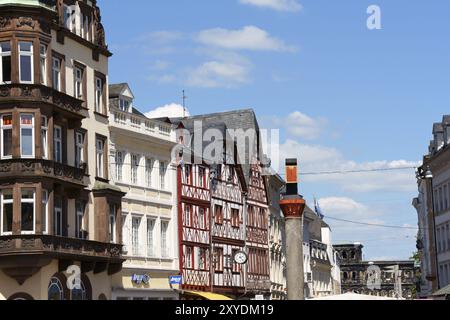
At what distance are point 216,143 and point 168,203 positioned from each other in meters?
15.7

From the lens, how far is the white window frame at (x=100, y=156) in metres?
49.1

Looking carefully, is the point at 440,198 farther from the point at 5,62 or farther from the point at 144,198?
the point at 5,62

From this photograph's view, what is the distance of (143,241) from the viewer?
2116 inches

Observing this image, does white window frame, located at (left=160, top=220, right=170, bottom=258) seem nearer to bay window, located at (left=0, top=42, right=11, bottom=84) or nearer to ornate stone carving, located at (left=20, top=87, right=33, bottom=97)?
ornate stone carving, located at (left=20, top=87, right=33, bottom=97)

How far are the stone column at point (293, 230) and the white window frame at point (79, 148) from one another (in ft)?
42.1

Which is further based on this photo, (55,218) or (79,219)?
(79,219)

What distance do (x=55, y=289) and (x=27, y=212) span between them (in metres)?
4.28

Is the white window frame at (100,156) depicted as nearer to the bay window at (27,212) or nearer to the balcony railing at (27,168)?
the balcony railing at (27,168)

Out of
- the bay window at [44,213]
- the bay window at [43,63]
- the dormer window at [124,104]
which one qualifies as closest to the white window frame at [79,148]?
the bay window at [43,63]

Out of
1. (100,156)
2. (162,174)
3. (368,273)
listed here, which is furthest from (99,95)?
(368,273)

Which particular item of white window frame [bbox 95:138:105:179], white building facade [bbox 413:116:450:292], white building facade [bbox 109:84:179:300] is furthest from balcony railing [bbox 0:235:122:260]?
white building facade [bbox 413:116:450:292]

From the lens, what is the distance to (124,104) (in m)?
55.3
